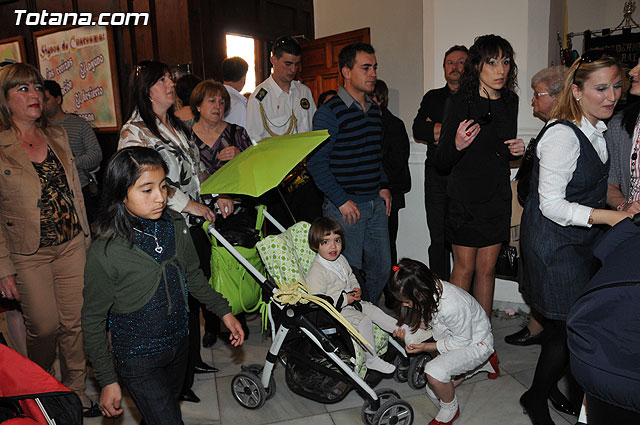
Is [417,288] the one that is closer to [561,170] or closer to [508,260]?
[561,170]

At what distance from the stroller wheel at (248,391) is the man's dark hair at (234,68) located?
8.62 feet

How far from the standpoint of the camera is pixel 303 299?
2104 mm

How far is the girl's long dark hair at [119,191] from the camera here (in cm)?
151

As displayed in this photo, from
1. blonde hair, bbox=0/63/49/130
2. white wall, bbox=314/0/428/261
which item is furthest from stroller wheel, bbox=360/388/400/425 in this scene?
white wall, bbox=314/0/428/261

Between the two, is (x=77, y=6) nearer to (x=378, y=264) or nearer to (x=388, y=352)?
(x=378, y=264)

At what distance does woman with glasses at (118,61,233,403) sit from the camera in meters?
2.21

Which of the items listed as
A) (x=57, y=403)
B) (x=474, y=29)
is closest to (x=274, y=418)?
(x=57, y=403)

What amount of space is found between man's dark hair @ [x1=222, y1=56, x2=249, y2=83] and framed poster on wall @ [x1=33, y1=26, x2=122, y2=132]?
2.60 m

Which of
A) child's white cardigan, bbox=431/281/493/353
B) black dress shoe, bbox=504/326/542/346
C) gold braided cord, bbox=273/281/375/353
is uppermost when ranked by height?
gold braided cord, bbox=273/281/375/353

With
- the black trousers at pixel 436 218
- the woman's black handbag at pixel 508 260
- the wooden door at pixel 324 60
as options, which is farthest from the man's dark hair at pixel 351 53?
the wooden door at pixel 324 60

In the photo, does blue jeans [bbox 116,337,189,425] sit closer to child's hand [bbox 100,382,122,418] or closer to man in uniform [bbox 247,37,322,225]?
child's hand [bbox 100,382,122,418]

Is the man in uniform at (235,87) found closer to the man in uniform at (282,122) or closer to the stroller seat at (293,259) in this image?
the man in uniform at (282,122)

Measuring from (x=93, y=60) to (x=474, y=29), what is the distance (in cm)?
478

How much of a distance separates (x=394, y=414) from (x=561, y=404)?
31.6 inches
